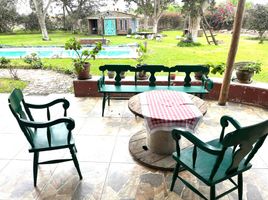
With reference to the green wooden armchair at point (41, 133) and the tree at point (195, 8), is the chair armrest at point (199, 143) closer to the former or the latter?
the green wooden armchair at point (41, 133)

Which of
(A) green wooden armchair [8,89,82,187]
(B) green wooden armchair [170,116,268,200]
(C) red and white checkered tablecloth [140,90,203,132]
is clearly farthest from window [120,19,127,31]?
(B) green wooden armchair [170,116,268,200]

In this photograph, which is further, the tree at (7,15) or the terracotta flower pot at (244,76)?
the tree at (7,15)

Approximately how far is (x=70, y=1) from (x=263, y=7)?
15.6 m

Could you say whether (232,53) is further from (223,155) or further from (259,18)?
(259,18)

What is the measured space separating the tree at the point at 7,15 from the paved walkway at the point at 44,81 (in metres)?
14.8

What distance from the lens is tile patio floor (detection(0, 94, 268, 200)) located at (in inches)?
81.7

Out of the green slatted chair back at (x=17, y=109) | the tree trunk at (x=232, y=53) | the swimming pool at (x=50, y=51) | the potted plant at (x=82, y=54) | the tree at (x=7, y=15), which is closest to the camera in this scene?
the green slatted chair back at (x=17, y=109)

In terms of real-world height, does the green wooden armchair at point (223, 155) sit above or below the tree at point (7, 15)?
below

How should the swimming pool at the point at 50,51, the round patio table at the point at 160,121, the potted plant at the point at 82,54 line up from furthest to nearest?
the swimming pool at the point at 50,51, the potted plant at the point at 82,54, the round patio table at the point at 160,121

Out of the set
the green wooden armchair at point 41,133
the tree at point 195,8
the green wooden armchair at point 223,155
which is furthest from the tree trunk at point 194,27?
the green wooden armchair at point 41,133

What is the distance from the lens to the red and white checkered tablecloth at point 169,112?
2170 millimetres

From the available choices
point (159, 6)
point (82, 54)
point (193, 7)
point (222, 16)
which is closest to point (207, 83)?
point (82, 54)

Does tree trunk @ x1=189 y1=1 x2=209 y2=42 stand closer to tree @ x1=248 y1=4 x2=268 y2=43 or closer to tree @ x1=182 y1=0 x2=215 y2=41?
tree @ x1=182 y1=0 x2=215 y2=41

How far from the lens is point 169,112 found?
231 cm
